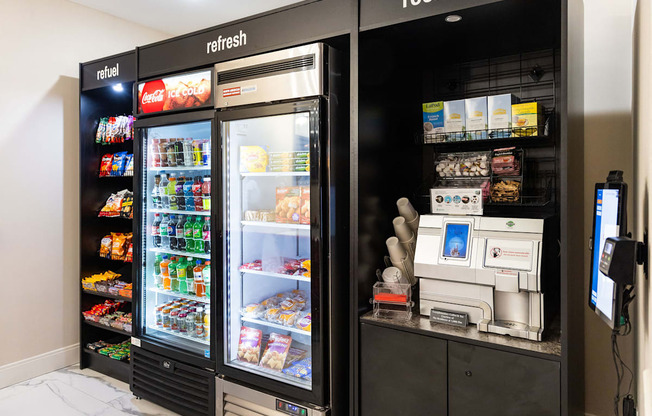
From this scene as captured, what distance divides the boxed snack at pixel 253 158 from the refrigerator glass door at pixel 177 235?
0.38 metres

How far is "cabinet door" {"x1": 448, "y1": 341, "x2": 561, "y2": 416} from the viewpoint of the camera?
181cm

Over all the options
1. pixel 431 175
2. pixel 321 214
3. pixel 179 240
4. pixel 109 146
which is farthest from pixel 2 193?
pixel 431 175

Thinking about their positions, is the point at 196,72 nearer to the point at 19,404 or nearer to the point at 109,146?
the point at 109,146

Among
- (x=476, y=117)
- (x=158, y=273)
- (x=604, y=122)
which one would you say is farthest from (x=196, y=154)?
(x=604, y=122)

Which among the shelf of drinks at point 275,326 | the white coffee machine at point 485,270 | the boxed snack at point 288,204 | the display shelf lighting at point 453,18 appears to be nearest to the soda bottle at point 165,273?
the shelf of drinks at point 275,326

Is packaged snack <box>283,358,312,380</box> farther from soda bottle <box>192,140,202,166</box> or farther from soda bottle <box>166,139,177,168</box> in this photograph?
soda bottle <box>166,139,177,168</box>

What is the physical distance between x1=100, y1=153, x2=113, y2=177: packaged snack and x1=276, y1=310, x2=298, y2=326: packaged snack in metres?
2.19

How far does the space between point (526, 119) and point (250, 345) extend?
2091 mm

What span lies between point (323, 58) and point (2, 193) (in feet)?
9.18

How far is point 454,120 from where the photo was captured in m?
2.42

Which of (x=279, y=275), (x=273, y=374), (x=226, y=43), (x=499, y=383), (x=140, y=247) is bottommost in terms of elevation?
(x=273, y=374)

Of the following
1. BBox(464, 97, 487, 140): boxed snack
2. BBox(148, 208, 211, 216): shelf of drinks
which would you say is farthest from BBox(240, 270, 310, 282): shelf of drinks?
BBox(464, 97, 487, 140): boxed snack

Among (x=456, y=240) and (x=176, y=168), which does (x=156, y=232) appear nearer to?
(x=176, y=168)

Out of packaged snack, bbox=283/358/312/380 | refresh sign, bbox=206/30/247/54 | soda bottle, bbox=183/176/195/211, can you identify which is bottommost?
packaged snack, bbox=283/358/312/380
